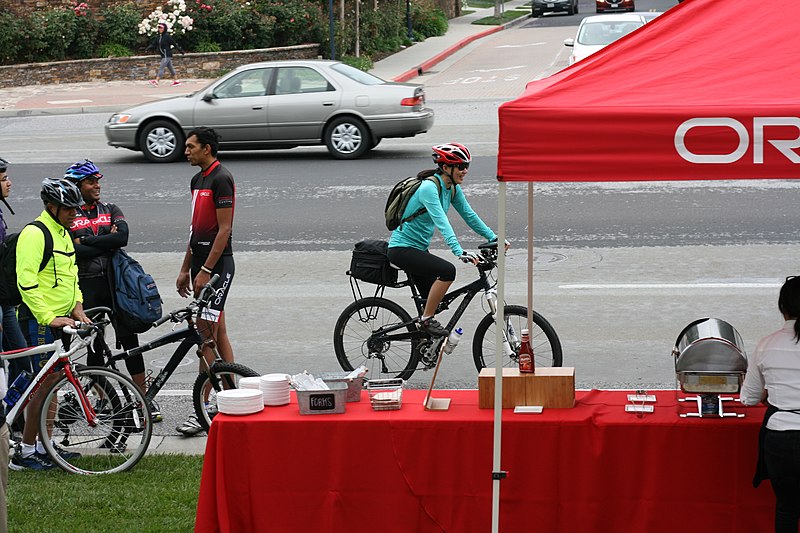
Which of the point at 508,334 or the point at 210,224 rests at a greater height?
the point at 210,224

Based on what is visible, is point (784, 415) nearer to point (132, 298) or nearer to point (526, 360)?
point (526, 360)

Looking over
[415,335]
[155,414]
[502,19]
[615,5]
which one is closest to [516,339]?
[415,335]

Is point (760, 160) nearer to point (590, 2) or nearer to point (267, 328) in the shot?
point (267, 328)

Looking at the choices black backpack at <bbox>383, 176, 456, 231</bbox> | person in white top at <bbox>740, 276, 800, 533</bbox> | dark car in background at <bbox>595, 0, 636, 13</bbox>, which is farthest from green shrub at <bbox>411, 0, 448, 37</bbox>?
person in white top at <bbox>740, 276, 800, 533</bbox>

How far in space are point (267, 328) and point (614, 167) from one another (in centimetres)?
606

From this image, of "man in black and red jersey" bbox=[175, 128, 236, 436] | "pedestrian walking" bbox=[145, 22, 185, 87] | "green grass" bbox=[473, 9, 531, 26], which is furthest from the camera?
"green grass" bbox=[473, 9, 531, 26]

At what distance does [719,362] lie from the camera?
5426mm

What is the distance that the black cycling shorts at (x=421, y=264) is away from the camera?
806cm

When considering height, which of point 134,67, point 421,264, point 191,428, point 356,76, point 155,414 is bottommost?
point 191,428

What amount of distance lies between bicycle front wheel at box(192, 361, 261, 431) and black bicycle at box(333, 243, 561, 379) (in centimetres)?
158

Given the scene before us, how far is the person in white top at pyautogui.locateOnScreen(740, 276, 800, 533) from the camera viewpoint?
15.7 ft

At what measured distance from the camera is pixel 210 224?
7566 millimetres

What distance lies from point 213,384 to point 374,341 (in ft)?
5.94

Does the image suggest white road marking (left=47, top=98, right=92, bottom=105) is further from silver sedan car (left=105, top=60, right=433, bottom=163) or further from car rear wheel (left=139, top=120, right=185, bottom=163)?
car rear wheel (left=139, top=120, right=185, bottom=163)
